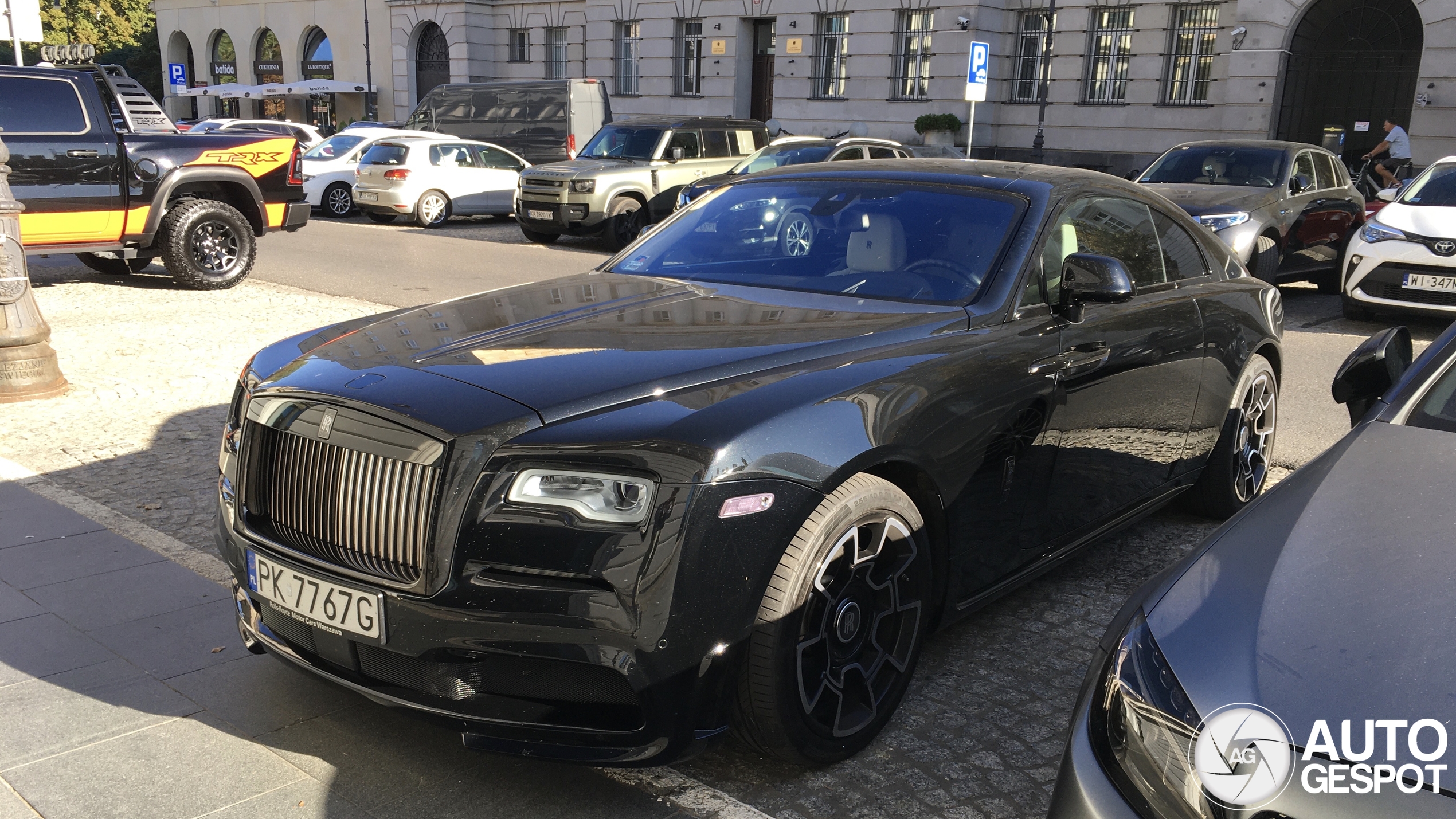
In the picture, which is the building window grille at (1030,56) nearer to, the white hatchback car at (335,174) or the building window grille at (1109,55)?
the building window grille at (1109,55)

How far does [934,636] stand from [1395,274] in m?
8.98

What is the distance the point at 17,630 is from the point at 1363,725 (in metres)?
4.01

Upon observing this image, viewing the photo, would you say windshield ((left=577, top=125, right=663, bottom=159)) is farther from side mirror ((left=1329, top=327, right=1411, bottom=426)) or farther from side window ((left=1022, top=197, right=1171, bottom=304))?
side mirror ((left=1329, top=327, right=1411, bottom=426))

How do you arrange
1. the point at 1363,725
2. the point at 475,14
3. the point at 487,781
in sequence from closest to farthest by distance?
the point at 1363,725
the point at 487,781
the point at 475,14

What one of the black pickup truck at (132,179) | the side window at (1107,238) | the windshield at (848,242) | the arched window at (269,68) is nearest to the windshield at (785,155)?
the black pickup truck at (132,179)

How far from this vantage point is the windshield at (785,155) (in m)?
16.9

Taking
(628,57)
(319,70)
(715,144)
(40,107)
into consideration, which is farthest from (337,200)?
(319,70)

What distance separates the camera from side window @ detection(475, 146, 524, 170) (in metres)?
21.4

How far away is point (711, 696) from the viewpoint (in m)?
2.78

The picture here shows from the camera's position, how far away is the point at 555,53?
141 feet

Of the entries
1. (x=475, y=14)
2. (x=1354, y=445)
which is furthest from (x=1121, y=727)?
(x=475, y=14)

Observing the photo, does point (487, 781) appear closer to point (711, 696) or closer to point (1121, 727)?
point (711, 696)

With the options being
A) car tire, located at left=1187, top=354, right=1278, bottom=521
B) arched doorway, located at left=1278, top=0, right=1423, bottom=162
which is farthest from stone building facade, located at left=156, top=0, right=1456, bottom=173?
car tire, located at left=1187, top=354, right=1278, bottom=521

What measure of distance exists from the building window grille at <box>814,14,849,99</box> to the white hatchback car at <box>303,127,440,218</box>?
590 inches
